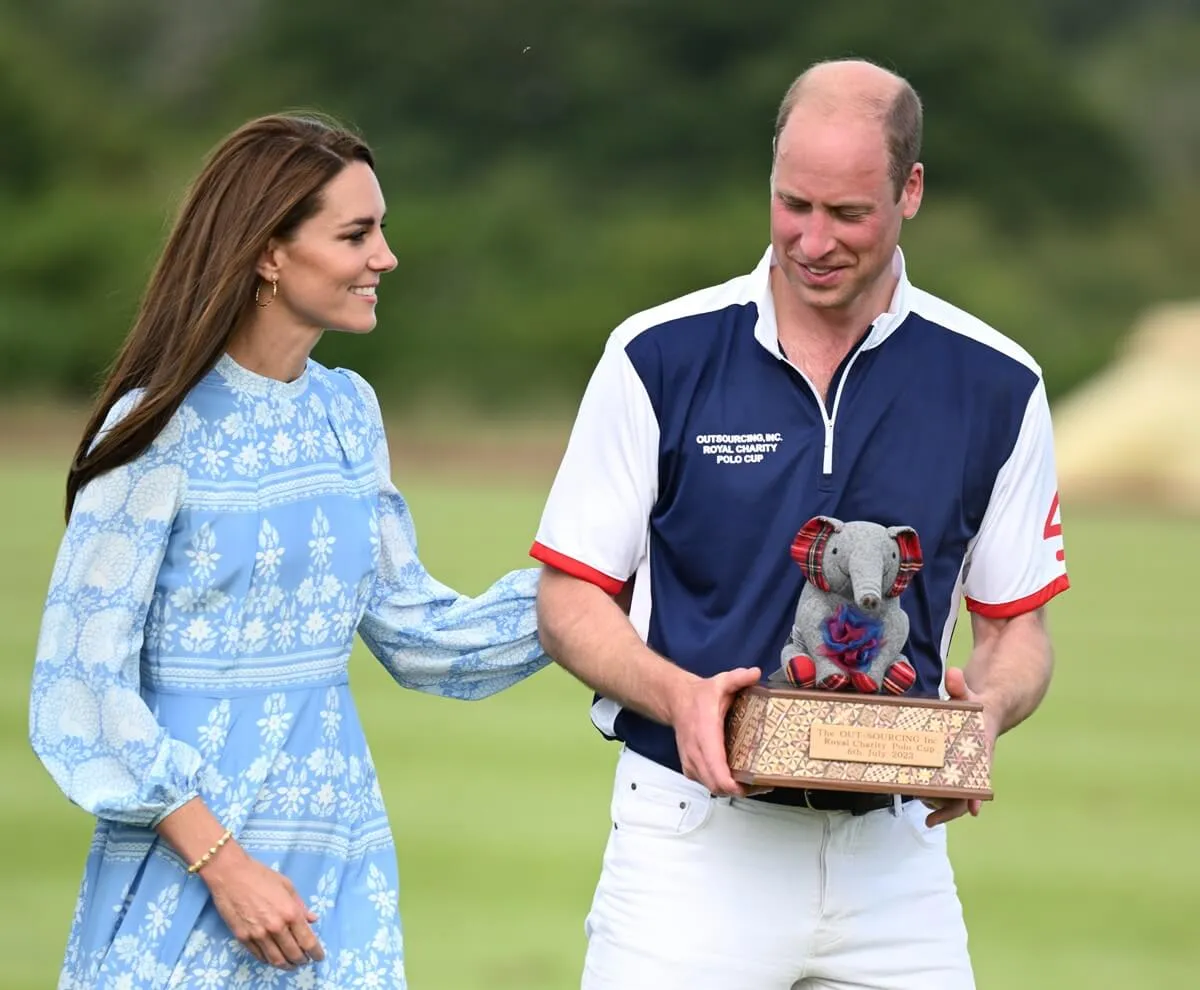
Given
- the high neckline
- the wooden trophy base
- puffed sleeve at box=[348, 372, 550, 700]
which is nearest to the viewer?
the wooden trophy base

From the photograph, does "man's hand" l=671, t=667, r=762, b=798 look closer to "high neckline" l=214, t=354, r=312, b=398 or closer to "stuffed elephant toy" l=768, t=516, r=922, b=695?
"stuffed elephant toy" l=768, t=516, r=922, b=695

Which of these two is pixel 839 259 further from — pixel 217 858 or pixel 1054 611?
pixel 1054 611

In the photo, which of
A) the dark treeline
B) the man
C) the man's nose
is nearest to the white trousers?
the man

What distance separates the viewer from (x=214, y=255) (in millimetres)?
3498

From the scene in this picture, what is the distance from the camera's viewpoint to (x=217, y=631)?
3.42 meters

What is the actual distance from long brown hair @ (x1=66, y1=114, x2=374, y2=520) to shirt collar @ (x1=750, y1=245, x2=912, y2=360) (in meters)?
0.68

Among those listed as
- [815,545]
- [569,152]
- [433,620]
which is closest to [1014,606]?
[815,545]

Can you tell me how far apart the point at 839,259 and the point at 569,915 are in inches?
196

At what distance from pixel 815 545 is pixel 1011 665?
512mm

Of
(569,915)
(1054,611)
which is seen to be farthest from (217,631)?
(1054,611)

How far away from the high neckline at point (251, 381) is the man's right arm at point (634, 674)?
50 cm

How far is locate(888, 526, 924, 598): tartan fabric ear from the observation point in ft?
10.5

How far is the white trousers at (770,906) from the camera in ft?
11.2

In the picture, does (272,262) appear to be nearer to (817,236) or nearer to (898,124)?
(817,236)
